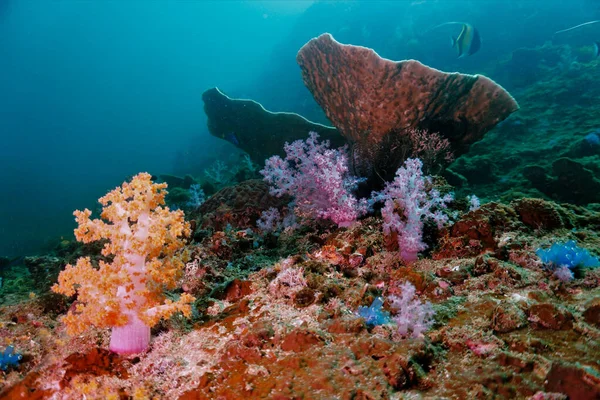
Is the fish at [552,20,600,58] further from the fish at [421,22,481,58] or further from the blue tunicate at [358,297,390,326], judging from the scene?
the blue tunicate at [358,297,390,326]

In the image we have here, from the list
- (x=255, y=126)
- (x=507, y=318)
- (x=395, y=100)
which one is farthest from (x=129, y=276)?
(x=255, y=126)

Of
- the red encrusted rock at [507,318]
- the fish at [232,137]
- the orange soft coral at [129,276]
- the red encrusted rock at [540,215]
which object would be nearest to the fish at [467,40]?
the red encrusted rock at [540,215]

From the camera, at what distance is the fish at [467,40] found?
6719mm

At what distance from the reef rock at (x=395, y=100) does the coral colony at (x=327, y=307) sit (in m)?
1.47

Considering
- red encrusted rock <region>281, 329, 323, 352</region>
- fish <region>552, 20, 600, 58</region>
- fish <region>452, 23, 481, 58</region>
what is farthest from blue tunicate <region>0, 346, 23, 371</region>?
fish <region>552, 20, 600, 58</region>

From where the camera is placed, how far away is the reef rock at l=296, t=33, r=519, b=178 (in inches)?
182

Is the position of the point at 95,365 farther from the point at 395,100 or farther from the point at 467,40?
the point at 467,40

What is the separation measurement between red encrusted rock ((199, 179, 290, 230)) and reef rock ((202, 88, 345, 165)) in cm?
207

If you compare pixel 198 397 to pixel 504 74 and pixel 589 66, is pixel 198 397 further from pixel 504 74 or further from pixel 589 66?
pixel 504 74

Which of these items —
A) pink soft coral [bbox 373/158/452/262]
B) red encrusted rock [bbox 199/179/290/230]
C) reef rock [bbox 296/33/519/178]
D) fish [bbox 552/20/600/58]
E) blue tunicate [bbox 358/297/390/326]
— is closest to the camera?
blue tunicate [bbox 358/297/390/326]

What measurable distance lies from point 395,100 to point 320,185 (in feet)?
6.87

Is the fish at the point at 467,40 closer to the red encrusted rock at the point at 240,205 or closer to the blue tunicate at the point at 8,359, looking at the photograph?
the red encrusted rock at the point at 240,205

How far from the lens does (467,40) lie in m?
6.80

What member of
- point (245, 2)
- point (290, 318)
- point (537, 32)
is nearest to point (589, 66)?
point (537, 32)
